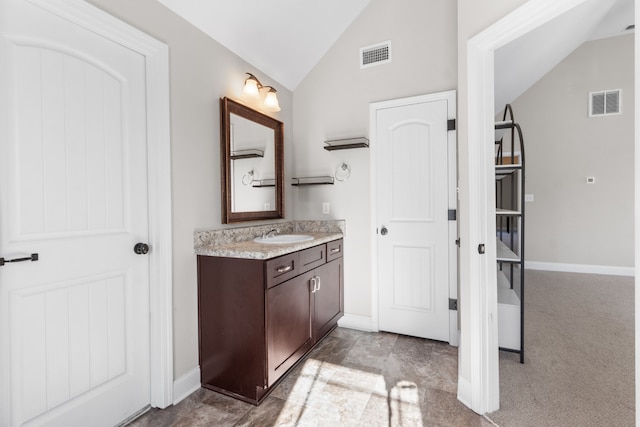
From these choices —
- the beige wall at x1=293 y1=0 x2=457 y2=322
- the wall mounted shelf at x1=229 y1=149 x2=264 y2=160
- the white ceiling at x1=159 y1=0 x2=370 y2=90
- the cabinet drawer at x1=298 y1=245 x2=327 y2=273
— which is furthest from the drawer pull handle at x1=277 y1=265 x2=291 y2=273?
the white ceiling at x1=159 y1=0 x2=370 y2=90

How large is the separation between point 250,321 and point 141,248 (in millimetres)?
745

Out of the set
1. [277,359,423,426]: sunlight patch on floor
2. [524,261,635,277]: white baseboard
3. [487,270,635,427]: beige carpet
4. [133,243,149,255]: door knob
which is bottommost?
[277,359,423,426]: sunlight patch on floor

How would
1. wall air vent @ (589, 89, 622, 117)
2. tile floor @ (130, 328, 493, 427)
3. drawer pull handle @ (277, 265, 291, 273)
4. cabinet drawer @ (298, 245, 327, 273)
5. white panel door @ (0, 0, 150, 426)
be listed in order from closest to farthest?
white panel door @ (0, 0, 150, 426) → tile floor @ (130, 328, 493, 427) → drawer pull handle @ (277, 265, 291, 273) → cabinet drawer @ (298, 245, 327, 273) → wall air vent @ (589, 89, 622, 117)

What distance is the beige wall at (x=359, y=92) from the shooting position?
248 centimetres

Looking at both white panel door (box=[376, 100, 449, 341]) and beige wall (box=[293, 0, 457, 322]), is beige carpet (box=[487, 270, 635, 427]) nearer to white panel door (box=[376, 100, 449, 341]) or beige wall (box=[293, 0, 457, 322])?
white panel door (box=[376, 100, 449, 341])

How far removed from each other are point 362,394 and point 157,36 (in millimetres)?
2437

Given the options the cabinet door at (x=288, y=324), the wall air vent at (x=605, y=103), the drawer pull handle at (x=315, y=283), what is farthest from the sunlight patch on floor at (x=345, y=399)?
the wall air vent at (x=605, y=103)

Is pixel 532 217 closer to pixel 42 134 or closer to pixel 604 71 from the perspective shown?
pixel 604 71

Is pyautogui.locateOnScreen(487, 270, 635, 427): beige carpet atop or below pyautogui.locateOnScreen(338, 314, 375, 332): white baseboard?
below

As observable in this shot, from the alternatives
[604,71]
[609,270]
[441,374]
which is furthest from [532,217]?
[441,374]

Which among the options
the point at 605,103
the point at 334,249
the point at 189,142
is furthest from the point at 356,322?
the point at 605,103

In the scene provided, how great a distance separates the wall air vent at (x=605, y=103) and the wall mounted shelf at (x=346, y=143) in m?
4.35

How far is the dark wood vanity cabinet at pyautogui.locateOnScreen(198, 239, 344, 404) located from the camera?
5.71 feet

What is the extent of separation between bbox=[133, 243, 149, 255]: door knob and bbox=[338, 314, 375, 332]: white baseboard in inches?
73.8
